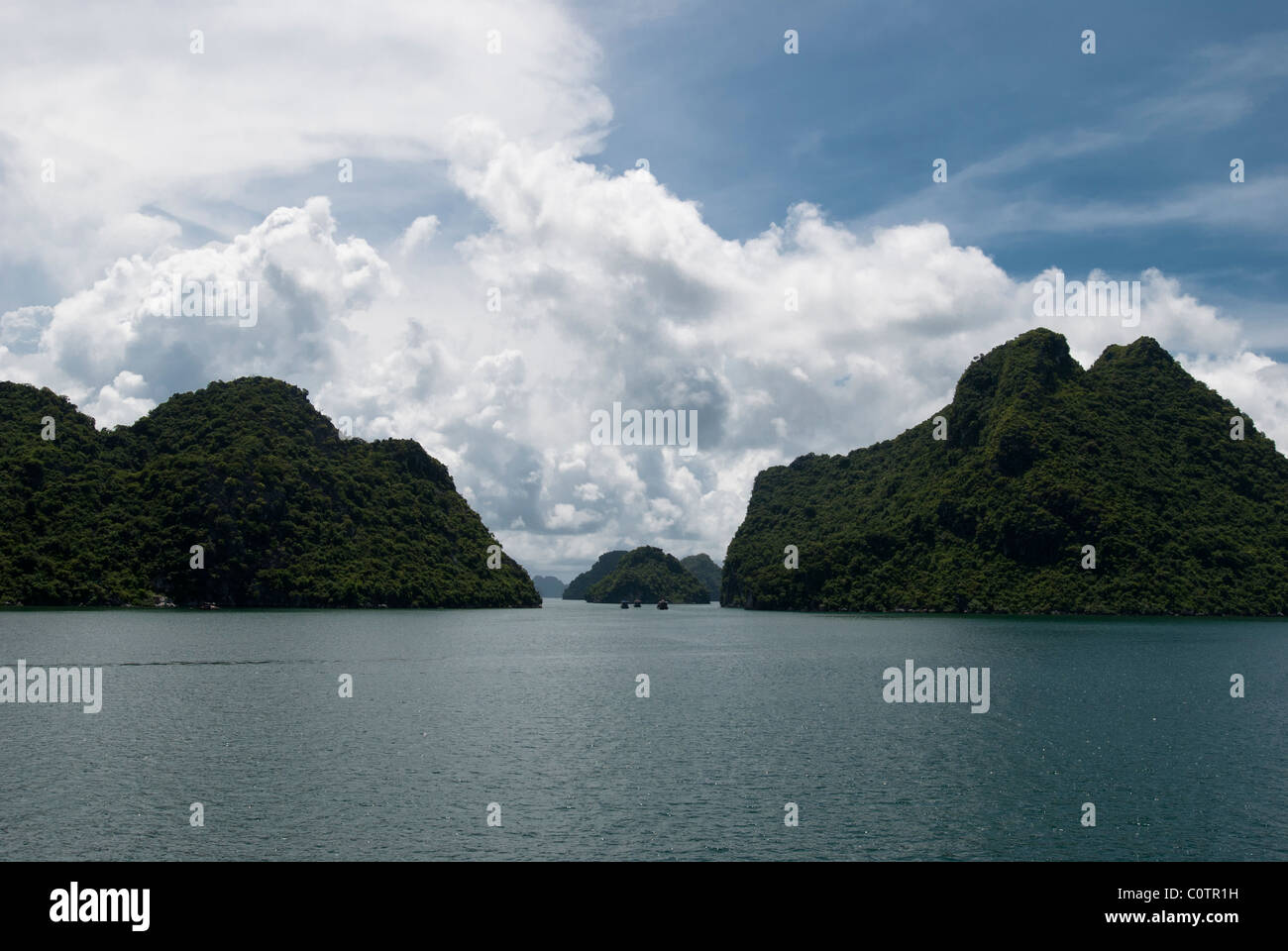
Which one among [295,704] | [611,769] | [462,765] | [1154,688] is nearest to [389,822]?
[462,765]

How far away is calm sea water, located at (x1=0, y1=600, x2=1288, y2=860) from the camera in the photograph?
30734 mm

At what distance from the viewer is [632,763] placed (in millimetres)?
42562

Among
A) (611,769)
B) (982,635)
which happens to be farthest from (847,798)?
(982,635)

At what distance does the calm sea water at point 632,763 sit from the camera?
101ft

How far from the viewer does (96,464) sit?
198500mm

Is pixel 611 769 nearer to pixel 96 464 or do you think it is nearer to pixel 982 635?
pixel 982 635

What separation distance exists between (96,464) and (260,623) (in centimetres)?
8997

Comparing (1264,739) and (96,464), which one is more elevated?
(96,464)

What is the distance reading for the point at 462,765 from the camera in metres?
41.5

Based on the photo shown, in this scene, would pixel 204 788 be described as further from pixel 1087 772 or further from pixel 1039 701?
pixel 1039 701

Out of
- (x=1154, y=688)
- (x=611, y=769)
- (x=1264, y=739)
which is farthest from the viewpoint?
(x=1154, y=688)

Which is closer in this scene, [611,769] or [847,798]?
[847,798]
